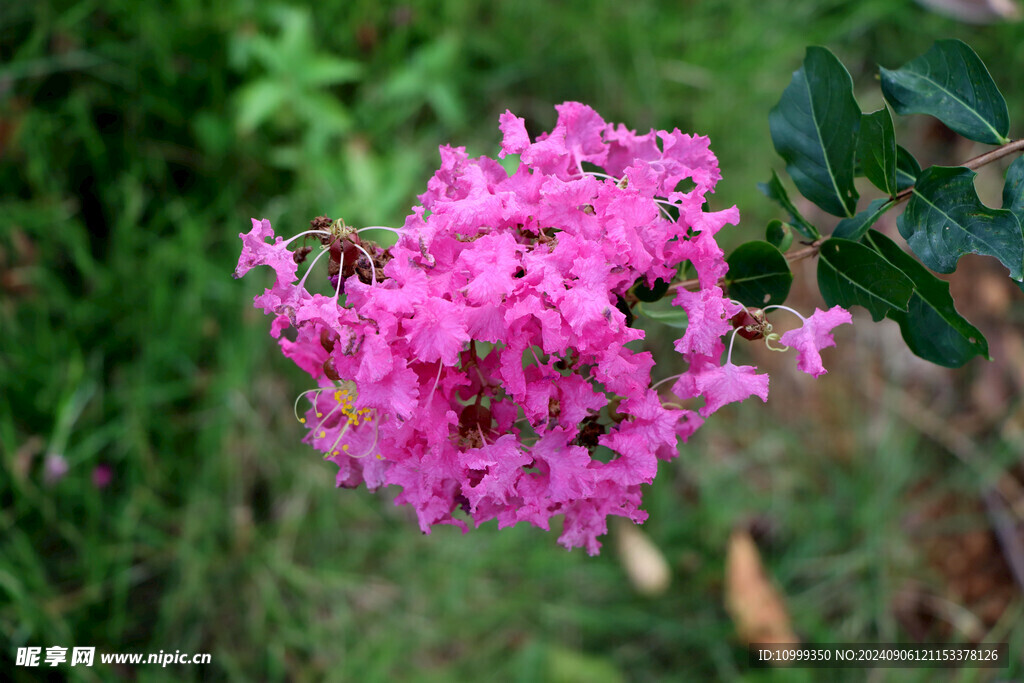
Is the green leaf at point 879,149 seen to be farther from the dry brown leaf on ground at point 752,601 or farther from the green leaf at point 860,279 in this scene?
the dry brown leaf on ground at point 752,601

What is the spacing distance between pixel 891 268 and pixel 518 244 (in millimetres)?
491

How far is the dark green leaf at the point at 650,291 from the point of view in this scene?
0.98 metres

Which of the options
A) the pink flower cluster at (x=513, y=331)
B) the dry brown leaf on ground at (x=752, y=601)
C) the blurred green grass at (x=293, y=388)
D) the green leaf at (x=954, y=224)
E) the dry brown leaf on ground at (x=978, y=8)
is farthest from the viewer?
the dry brown leaf on ground at (x=752, y=601)

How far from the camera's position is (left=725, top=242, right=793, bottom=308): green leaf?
0.97m

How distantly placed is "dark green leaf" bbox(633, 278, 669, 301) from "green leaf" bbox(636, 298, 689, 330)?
0.03 metres

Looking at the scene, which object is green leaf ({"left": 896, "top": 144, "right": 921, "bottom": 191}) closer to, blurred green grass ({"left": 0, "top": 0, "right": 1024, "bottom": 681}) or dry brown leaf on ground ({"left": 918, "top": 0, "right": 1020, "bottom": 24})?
dry brown leaf on ground ({"left": 918, "top": 0, "right": 1020, "bottom": 24})

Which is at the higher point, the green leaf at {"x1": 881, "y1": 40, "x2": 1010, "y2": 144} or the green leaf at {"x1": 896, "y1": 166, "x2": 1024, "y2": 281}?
the green leaf at {"x1": 881, "y1": 40, "x2": 1010, "y2": 144}

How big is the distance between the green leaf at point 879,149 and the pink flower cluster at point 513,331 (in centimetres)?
26

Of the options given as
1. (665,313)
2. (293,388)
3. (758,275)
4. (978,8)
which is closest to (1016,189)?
(758,275)

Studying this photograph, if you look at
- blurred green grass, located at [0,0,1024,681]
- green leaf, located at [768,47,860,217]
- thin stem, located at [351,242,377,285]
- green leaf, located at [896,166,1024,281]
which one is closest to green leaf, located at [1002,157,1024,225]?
green leaf, located at [896,166,1024,281]

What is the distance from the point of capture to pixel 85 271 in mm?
2072

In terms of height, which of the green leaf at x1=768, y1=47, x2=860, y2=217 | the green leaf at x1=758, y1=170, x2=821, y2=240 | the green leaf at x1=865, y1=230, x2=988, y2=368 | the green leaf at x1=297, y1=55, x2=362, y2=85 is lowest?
the green leaf at x1=865, y1=230, x2=988, y2=368

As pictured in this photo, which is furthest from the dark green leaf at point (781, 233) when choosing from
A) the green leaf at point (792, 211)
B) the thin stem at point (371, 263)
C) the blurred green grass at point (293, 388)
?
the blurred green grass at point (293, 388)

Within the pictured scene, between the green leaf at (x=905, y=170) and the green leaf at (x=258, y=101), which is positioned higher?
the green leaf at (x=258, y=101)
